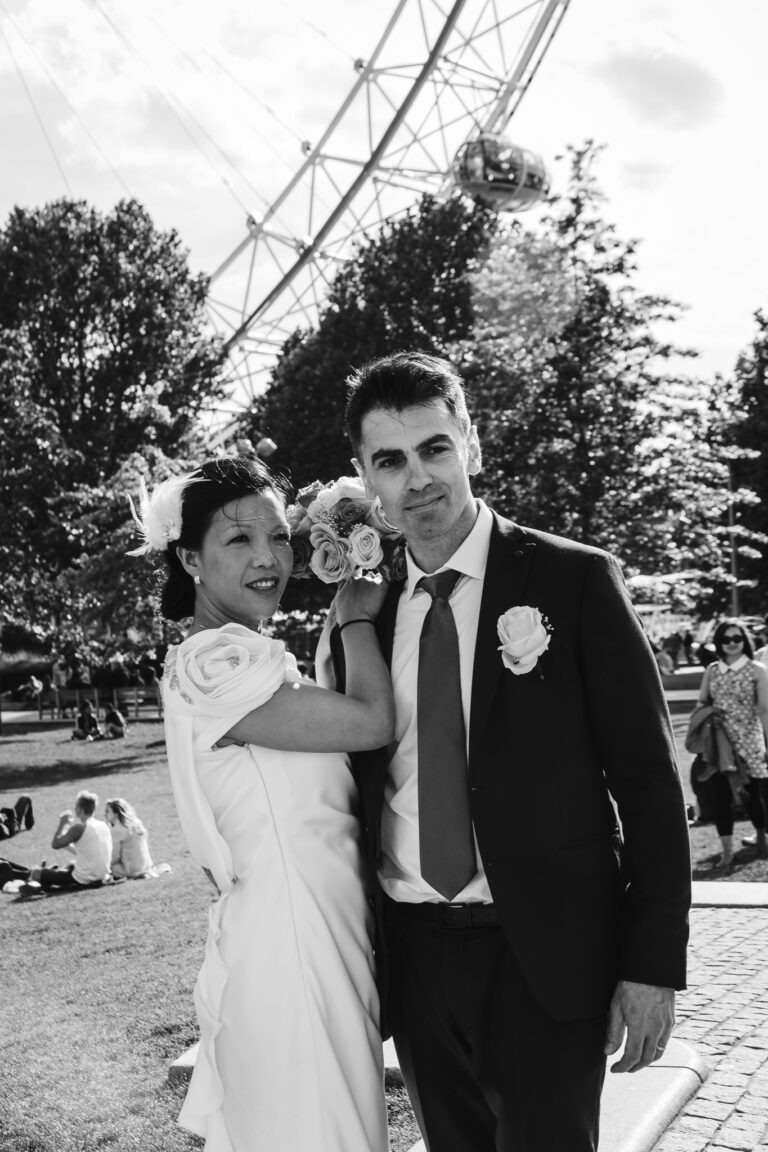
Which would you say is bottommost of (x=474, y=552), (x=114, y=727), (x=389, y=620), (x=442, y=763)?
(x=442, y=763)

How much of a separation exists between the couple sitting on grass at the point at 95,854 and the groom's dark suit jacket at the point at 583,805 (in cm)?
1126

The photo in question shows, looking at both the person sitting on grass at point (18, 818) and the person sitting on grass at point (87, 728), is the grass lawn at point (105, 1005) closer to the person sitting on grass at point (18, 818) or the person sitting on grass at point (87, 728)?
the person sitting on grass at point (18, 818)

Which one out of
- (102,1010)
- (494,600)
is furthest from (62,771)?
(494,600)

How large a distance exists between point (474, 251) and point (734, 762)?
19.8m

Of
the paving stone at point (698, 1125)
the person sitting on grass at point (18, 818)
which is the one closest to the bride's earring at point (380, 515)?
the paving stone at point (698, 1125)

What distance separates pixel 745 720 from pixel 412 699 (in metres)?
8.80

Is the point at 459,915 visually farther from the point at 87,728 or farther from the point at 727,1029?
the point at 87,728

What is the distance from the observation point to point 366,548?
3.41m

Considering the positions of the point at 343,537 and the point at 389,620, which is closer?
the point at 389,620

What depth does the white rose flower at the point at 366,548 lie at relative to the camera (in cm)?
340

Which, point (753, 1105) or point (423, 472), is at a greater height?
point (423, 472)

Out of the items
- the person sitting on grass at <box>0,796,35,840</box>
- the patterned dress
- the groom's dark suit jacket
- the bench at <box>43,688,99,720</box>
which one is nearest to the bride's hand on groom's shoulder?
the groom's dark suit jacket

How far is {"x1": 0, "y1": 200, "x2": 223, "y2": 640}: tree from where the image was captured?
1196 inches

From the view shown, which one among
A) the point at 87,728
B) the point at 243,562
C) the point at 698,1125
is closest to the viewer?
the point at 243,562
